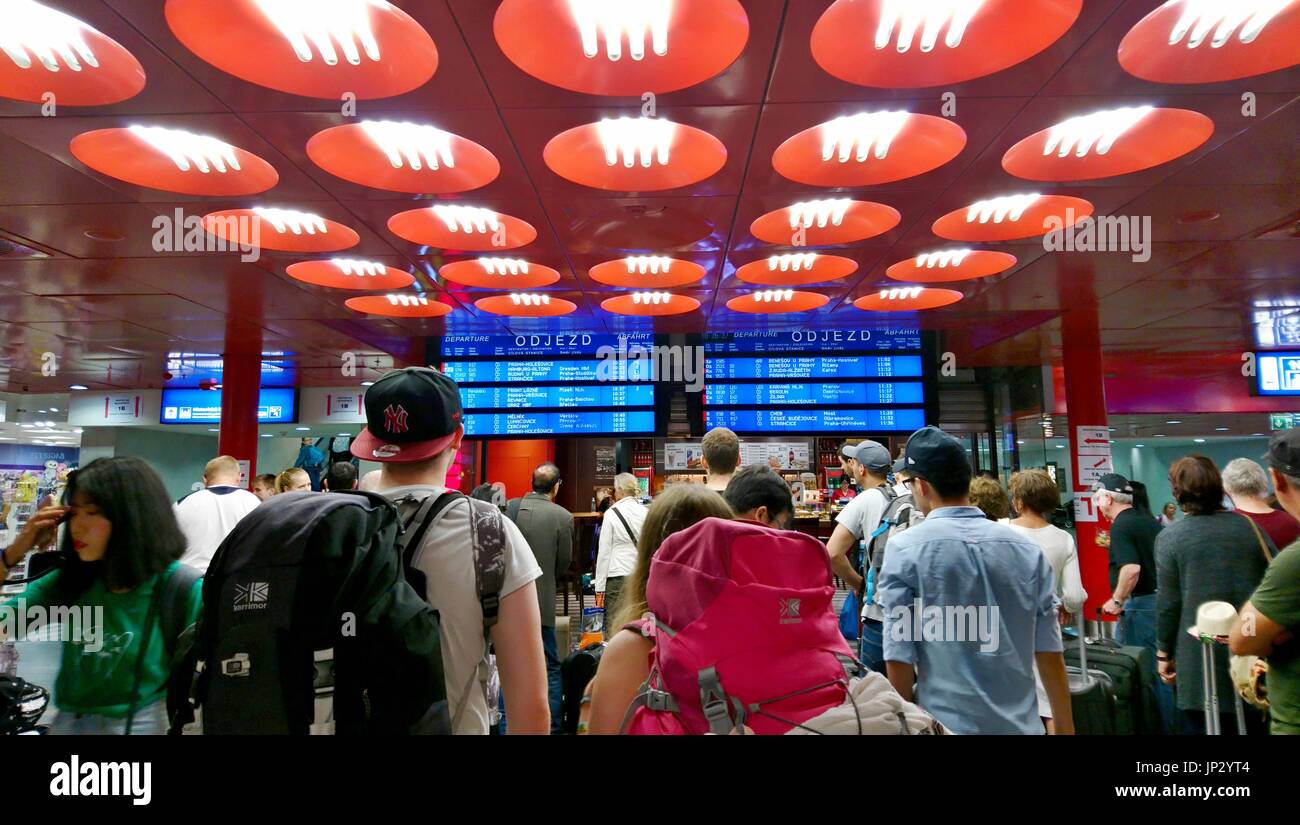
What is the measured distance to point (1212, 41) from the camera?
2496mm

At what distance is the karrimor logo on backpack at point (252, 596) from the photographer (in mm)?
1109

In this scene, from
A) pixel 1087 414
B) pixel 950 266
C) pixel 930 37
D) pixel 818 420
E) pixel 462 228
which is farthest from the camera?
pixel 1087 414

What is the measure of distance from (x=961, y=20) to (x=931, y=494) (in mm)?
1693

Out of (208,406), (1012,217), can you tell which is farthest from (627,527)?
(208,406)

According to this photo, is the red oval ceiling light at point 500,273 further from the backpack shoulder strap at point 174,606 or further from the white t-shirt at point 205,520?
the backpack shoulder strap at point 174,606

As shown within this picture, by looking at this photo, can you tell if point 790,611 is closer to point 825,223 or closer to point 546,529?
point 825,223

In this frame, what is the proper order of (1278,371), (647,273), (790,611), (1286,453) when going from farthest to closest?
1. (1278,371)
2. (647,273)
3. (1286,453)
4. (790,611)

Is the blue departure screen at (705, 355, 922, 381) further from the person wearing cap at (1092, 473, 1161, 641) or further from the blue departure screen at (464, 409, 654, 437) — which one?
the person wearing cap at (1092, 473, 1161, 641)

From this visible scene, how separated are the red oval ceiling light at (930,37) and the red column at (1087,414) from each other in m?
4.52

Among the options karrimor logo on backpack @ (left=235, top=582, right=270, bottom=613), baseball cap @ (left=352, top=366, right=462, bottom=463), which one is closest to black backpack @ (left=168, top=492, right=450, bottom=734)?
karrimor logo on backpack @ (left=235, top=582, right=270, bottom=613)

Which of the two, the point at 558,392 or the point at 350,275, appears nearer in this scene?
the point at 350,275

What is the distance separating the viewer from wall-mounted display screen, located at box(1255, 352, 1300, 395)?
706 centimetres

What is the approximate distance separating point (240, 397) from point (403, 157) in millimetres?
5211
